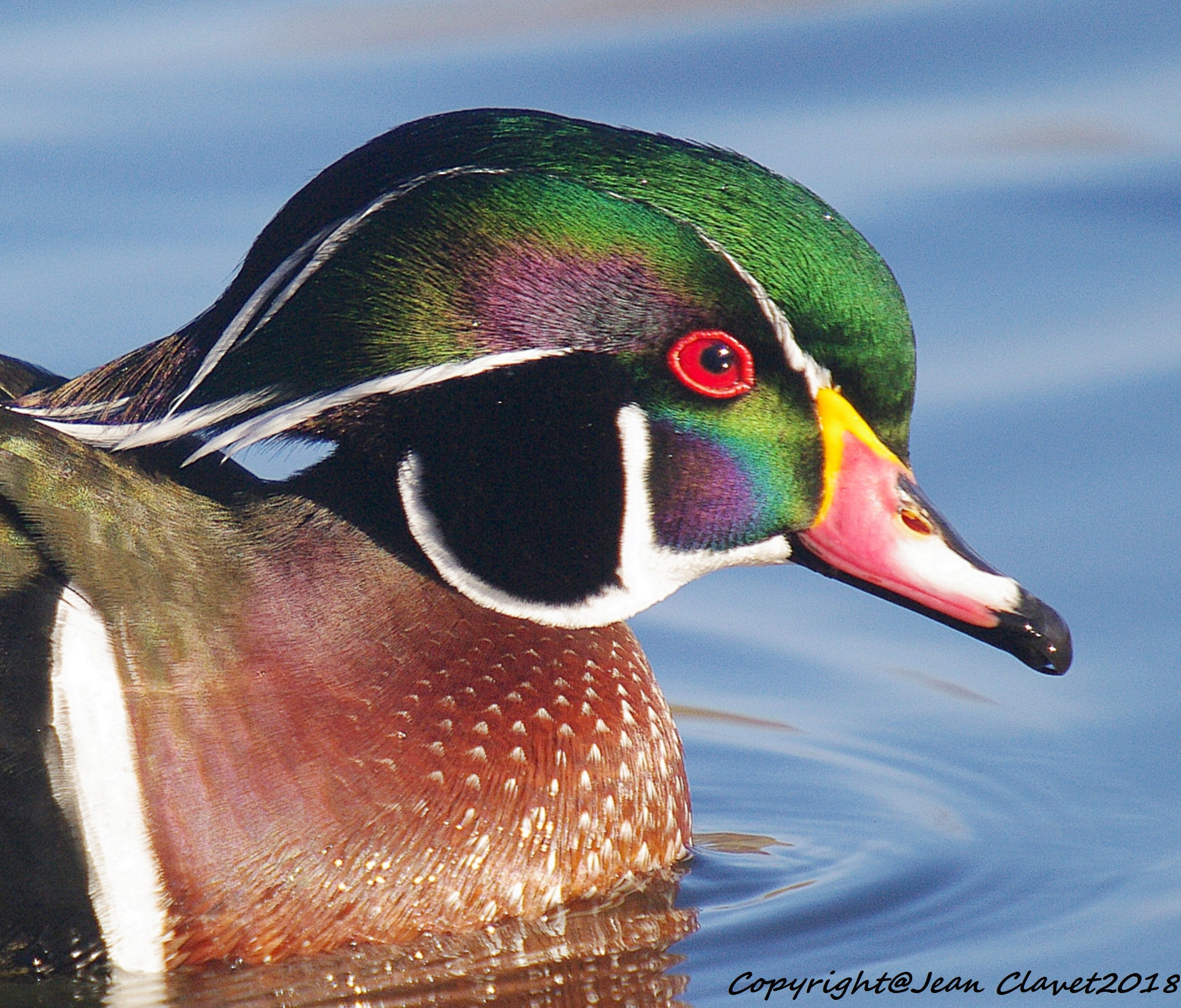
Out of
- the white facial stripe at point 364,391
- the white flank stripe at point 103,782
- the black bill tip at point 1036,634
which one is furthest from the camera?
the black bill tip at point 1036,634

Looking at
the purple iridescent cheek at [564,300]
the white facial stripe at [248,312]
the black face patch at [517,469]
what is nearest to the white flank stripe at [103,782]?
the white facial stripe at [248,312]

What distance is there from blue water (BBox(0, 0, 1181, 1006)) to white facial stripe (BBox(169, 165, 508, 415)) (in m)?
1.19

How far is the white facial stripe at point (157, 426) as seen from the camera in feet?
16.1

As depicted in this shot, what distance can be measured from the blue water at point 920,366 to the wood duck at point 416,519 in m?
0.24

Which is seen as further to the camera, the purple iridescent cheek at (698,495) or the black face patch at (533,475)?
the purple iridescent cheek at (698,495)

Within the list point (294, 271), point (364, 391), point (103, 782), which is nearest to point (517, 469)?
point (364, 391)

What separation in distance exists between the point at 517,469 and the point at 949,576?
0.88 m

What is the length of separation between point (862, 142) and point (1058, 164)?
2.21ft

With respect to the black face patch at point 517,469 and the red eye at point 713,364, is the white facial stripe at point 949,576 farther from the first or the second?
the black face patch at point 517,469

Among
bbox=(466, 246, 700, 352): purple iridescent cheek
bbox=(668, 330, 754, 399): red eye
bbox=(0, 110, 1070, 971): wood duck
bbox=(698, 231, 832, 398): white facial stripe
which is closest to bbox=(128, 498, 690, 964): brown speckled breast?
bbox=(0, 110, 1070, 971): wood duck

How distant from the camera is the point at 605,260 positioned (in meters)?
4.80

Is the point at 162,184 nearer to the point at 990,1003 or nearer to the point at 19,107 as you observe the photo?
the point at 19,107

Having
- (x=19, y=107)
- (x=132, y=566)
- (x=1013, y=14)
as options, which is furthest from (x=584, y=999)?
(x=1013, y=14)

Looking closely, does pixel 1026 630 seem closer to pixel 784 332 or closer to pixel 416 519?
pixel 784 332
